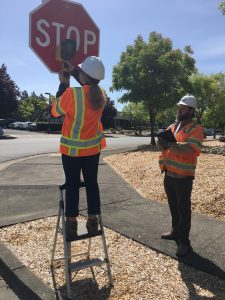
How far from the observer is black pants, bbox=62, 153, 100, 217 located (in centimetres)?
372

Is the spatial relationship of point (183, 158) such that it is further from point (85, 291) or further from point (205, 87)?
point (205, 87)

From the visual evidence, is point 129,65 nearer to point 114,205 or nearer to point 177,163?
point 114,205

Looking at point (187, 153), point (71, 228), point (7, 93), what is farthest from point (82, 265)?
point (7, 93)

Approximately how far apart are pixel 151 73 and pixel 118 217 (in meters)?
14.3

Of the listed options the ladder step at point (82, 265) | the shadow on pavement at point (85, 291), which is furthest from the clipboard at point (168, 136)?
the shadow on pavement at point (85, 291)

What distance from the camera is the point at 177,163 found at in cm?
447

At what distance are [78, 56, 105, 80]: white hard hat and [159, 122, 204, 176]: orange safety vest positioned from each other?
1328mm

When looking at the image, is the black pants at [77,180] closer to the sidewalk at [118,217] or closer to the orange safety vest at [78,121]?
the orange safety vest at [78,121]

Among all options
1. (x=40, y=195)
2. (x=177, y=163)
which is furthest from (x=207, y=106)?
(x=177, y=163)

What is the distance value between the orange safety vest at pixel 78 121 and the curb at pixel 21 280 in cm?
132

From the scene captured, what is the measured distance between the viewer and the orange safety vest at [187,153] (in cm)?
437

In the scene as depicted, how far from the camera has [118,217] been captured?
576 cm

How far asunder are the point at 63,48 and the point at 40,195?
482cm

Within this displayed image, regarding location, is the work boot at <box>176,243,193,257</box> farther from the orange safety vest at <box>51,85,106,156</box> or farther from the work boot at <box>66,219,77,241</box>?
the orange safety vest at <box>51,85,106,156</box>
